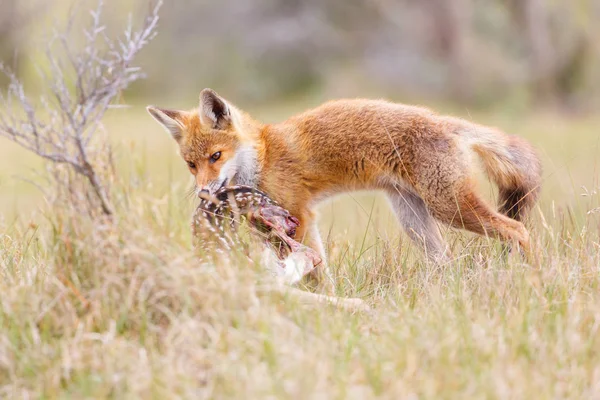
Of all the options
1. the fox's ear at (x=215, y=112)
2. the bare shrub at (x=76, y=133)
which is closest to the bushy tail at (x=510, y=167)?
the fox's ear at (x=215, y=112)

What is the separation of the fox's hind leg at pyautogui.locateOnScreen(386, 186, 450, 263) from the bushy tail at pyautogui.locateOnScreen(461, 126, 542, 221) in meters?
0.51

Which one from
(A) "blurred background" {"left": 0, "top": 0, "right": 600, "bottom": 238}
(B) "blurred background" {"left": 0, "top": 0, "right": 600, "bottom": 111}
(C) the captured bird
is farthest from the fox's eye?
(B) "blurred background" {"left": 0, "top": 0, "right": 600, "bottom": 111}

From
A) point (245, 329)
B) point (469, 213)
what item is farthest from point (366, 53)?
point (245, 329)

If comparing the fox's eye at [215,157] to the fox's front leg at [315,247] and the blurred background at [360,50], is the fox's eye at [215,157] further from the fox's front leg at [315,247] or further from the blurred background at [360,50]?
the blurred background at [360,50]

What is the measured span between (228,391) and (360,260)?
2188 millimetres

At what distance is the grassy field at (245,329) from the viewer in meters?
3.09

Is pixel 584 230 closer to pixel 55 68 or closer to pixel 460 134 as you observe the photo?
pixel 460 134

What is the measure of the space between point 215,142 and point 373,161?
120cm

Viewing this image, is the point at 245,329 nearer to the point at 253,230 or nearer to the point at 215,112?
the point at 253,230

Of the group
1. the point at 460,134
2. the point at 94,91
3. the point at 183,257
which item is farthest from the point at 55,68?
the point at 460,134

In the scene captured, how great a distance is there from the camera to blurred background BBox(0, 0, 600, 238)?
2084cm

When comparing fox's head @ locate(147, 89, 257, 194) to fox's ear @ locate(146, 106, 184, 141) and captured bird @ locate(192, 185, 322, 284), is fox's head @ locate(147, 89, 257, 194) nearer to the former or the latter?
fox's ear @ locate(146, 106, 184, 141)

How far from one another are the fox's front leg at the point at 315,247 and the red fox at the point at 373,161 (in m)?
0.01

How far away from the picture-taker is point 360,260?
509 centimetres
